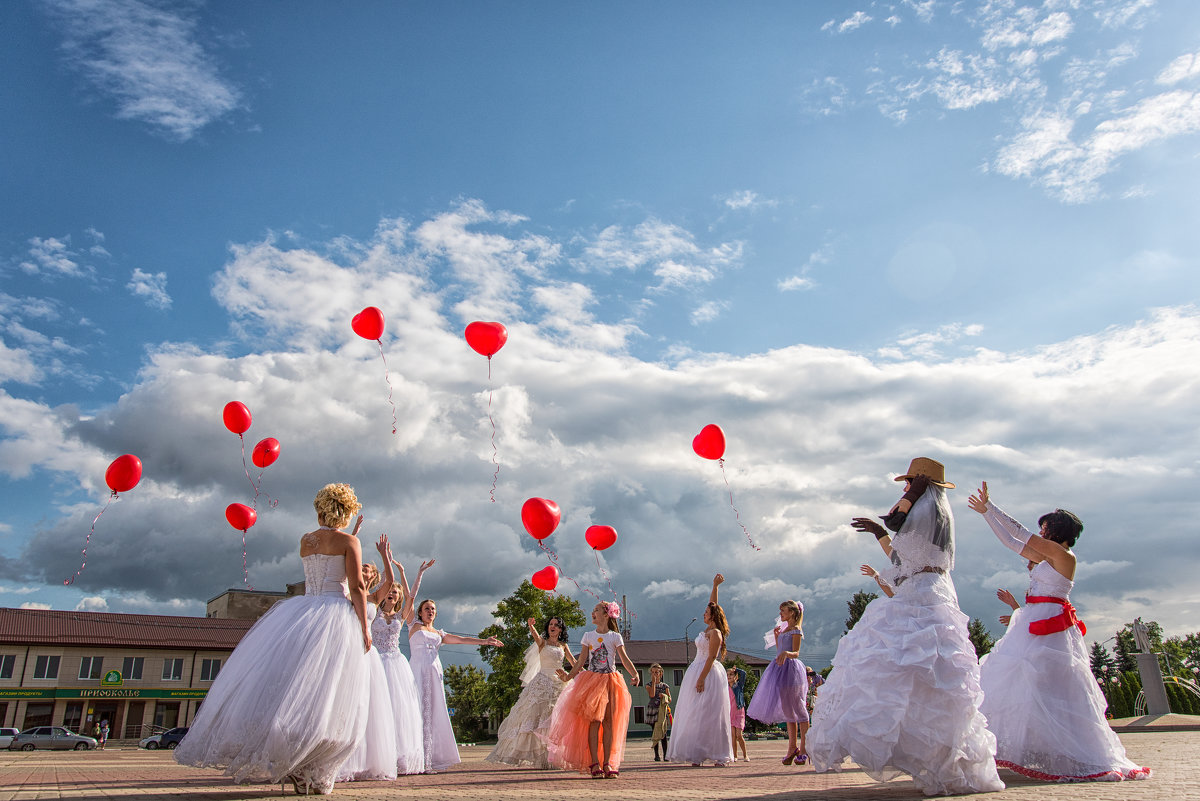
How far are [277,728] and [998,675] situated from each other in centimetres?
601

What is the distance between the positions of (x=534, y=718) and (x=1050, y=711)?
6386 mm

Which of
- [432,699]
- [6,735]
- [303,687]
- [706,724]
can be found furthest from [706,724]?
[6,735]

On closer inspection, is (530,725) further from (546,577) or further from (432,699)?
(546,577)

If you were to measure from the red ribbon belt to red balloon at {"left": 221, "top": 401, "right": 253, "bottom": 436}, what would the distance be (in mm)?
12754

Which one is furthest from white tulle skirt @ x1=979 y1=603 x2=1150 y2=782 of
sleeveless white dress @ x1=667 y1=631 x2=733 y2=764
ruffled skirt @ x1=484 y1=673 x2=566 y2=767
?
ruffled skirt @ x1=484 y1=673 x2=566 y2=767

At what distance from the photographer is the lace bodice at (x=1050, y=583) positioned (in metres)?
7.00

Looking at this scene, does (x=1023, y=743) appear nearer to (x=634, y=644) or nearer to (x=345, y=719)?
(x=345, y=719)

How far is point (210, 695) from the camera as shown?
5.19 metres

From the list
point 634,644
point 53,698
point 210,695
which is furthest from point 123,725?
point 210,695

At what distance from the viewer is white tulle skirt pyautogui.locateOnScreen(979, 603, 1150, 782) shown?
6.23 metres

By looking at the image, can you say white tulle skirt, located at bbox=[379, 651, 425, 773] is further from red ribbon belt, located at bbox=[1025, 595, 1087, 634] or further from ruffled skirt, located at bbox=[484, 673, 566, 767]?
red ribbon belt, located at bbox=[1025, 595, 1087, 634]

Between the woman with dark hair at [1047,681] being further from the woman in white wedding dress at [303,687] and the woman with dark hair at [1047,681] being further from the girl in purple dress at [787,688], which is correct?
the woman in white wedding dress at [303,687]

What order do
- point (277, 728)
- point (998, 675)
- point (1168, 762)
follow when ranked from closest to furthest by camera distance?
1. point (277, 728)
2. point (998, 675)
3. point (1168, 762)

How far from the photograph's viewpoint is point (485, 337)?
13.4m
